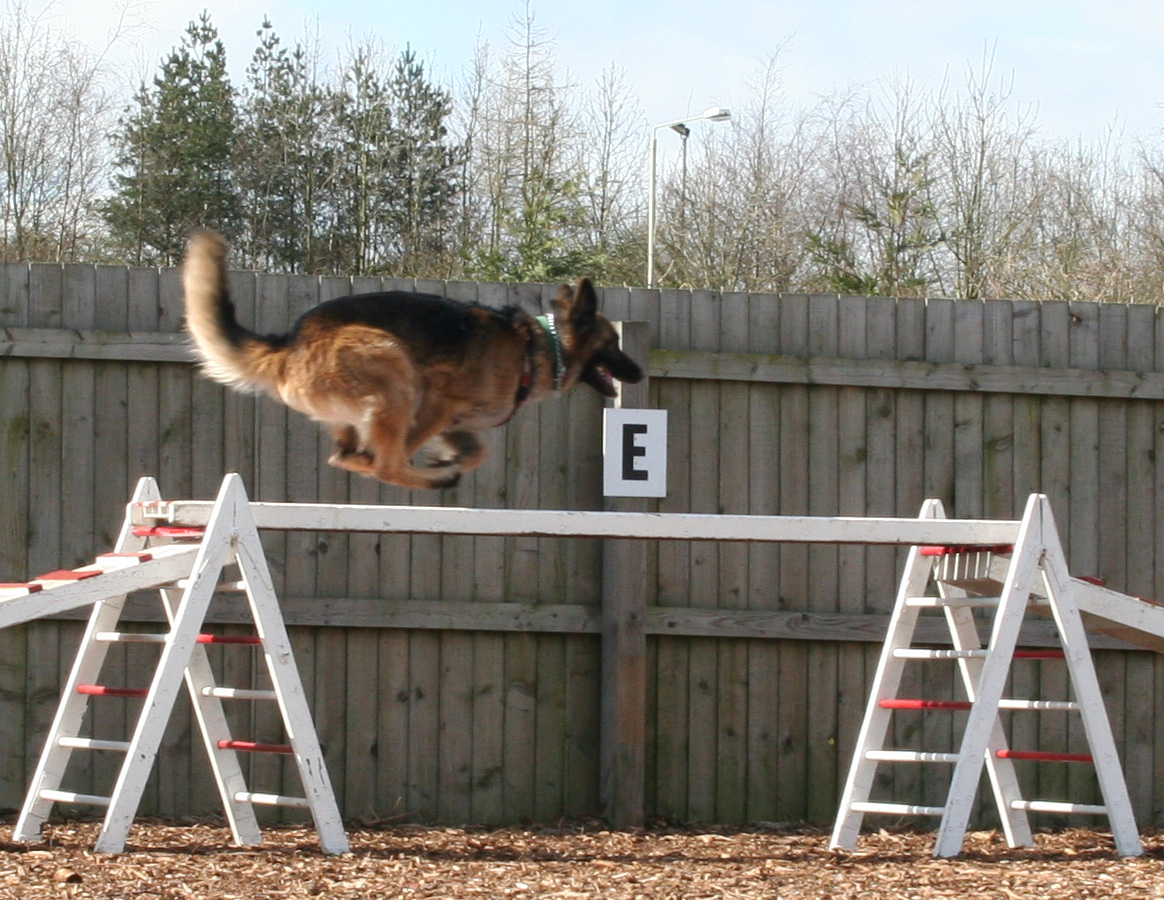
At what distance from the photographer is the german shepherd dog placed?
14.0 feet

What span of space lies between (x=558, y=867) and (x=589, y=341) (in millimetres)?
1789

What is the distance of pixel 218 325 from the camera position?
14.3 feet

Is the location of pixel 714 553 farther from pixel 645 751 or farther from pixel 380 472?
pixel 380 472

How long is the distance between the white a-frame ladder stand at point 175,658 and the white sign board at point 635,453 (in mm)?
1644

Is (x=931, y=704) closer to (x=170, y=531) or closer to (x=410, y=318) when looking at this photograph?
(x=410, y=318)

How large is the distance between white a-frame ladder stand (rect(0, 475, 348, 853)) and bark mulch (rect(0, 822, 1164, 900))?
16cm

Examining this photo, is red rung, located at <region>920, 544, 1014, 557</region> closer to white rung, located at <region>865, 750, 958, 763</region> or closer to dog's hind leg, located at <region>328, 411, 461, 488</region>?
white rung, located at <region>865, 750, 958, 763</region>

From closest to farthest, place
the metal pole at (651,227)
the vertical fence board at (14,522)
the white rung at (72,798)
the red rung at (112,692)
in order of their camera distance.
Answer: the white rung at (72,798) < the red rung at (112,692) < the vertical fence board at (14,522) < the metal pole at (651,227)

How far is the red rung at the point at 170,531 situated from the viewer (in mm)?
4821

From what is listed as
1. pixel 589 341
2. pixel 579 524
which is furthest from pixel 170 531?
pixel 589 341

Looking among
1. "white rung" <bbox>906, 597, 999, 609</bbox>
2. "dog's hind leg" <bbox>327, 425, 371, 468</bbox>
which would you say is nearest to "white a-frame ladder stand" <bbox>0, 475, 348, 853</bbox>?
"dog's hind leg" <bbox>327, 425, 371, 468</bbox>

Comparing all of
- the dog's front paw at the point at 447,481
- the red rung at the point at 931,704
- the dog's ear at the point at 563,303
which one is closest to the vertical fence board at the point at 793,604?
the red rung at the point at 931,704

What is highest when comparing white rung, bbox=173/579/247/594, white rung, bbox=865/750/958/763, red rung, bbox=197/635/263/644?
white rung, bbox=173/579/247/594

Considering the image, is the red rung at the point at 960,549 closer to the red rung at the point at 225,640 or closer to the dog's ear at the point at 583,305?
the dog's ear at the point at 583,305
